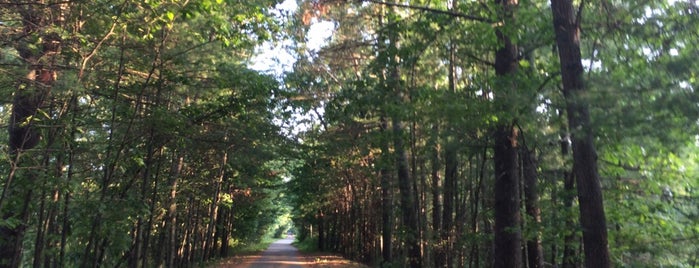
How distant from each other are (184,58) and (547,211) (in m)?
8.91

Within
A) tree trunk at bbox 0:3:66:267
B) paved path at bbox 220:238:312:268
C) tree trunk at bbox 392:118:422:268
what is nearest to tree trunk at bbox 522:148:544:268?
tree trunk at bbox 392:118:422:268

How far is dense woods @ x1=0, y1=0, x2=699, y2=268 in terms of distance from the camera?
6688 mm

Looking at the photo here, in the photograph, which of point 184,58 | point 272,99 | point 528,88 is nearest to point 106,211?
point 184,58

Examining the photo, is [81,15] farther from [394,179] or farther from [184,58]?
[394,179]

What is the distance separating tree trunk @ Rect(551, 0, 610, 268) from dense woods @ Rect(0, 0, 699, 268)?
0.02m

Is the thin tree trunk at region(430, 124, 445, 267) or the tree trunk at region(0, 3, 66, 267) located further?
the thin tree trunk at region(430, 124, 445, 267)

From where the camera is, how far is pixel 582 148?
6.73 metres

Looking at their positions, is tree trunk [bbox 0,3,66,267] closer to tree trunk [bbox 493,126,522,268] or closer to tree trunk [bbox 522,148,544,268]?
tree trunk [bbox 493,126,522,268]

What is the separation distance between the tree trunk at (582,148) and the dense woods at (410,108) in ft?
0.06

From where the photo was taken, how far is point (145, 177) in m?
11.3

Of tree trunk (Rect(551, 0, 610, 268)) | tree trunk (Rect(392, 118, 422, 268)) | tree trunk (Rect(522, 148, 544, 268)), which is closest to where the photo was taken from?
tree trunk (Rect(551, 0, 610, 268))

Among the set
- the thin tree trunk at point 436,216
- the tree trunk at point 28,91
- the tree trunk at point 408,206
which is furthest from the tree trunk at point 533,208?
the tree trunk at point 28,91

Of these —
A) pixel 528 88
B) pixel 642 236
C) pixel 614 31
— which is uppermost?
pixel 614 31

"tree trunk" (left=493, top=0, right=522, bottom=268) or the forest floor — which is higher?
"tree trunk" (left=493, top=0, right=522, bottom=268)
